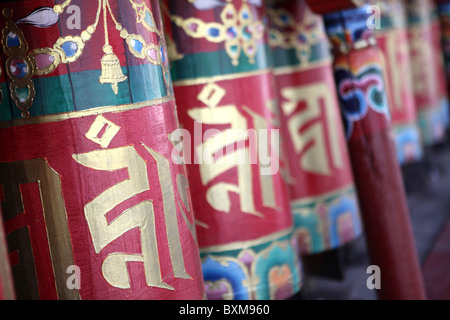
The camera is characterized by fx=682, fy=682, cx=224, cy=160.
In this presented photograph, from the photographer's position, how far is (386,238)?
149 cm

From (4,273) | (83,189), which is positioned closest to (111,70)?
(83,189)

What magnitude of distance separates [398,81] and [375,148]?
1425mm

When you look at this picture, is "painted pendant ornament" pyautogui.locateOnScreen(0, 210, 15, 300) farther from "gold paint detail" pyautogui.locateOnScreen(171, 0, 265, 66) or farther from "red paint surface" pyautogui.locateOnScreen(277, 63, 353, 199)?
"red paint surface" pyautogui.locateOnScreen(277, 63, 353, 199)

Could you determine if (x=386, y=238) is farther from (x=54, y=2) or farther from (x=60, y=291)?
(x=54, y=2)

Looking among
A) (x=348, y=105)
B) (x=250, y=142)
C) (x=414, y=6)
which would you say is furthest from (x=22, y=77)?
(x=414, y=6)

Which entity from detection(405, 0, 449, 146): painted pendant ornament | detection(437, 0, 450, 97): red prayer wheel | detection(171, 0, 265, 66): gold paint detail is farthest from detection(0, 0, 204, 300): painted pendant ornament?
detection(437, 0, 450, 97): red prayer wheel

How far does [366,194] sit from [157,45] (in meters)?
0.65

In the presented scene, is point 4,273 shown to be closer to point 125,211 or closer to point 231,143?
point 125,211

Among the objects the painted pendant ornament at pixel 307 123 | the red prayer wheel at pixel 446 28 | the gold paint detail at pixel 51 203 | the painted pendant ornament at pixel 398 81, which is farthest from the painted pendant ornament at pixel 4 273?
the red prayer wheel at pixel 446 28

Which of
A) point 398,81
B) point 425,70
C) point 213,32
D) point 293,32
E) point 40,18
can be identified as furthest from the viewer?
point 425,70

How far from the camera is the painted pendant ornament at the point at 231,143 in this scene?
1420mm

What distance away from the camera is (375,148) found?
1487 millimetres

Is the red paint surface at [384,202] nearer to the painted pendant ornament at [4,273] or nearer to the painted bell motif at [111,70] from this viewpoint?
the painted bell motif at [111,70]

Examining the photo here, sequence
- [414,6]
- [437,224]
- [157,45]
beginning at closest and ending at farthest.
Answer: [157,45]
[437,224]
[414,6]
